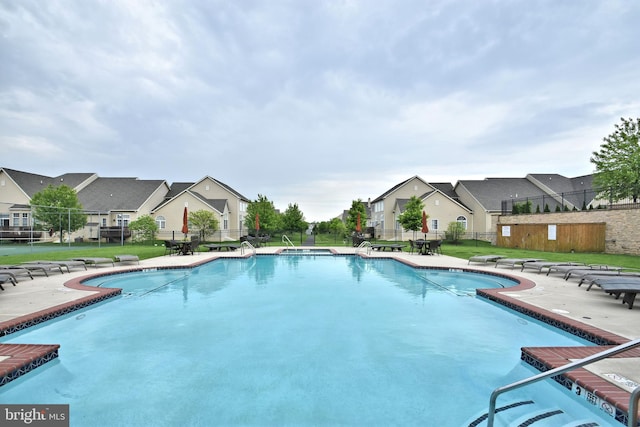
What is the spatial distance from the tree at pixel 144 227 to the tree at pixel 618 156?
40.8 meters

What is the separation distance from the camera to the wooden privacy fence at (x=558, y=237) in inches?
854

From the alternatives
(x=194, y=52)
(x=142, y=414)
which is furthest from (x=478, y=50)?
(x=142, y=414)

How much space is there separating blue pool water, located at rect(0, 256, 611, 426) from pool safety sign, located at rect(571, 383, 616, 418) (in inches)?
4.6

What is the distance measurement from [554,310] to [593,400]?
13.6ft

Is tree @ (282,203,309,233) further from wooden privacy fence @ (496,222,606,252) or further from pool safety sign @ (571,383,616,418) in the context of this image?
pool safety sign @ (571,383,616,418)

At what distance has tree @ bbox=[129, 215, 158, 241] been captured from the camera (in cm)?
3144

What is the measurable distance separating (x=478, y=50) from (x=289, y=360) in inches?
674

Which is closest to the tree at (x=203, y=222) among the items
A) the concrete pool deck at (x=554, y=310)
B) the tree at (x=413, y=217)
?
the tree at (x=413, y=217)

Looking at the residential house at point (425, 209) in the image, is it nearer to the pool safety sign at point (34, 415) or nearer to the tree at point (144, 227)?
the tree at point (144, 227)

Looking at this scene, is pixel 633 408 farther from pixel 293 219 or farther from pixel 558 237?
pixel 293 219

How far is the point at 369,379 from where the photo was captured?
469 cm

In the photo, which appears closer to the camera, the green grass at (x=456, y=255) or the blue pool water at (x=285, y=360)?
the blue pool water at (x=285, y=360)

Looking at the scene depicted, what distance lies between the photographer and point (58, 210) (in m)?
30.0

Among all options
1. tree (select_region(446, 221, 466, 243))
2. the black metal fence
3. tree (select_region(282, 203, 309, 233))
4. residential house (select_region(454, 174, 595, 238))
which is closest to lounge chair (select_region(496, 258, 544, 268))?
the black metal fence
